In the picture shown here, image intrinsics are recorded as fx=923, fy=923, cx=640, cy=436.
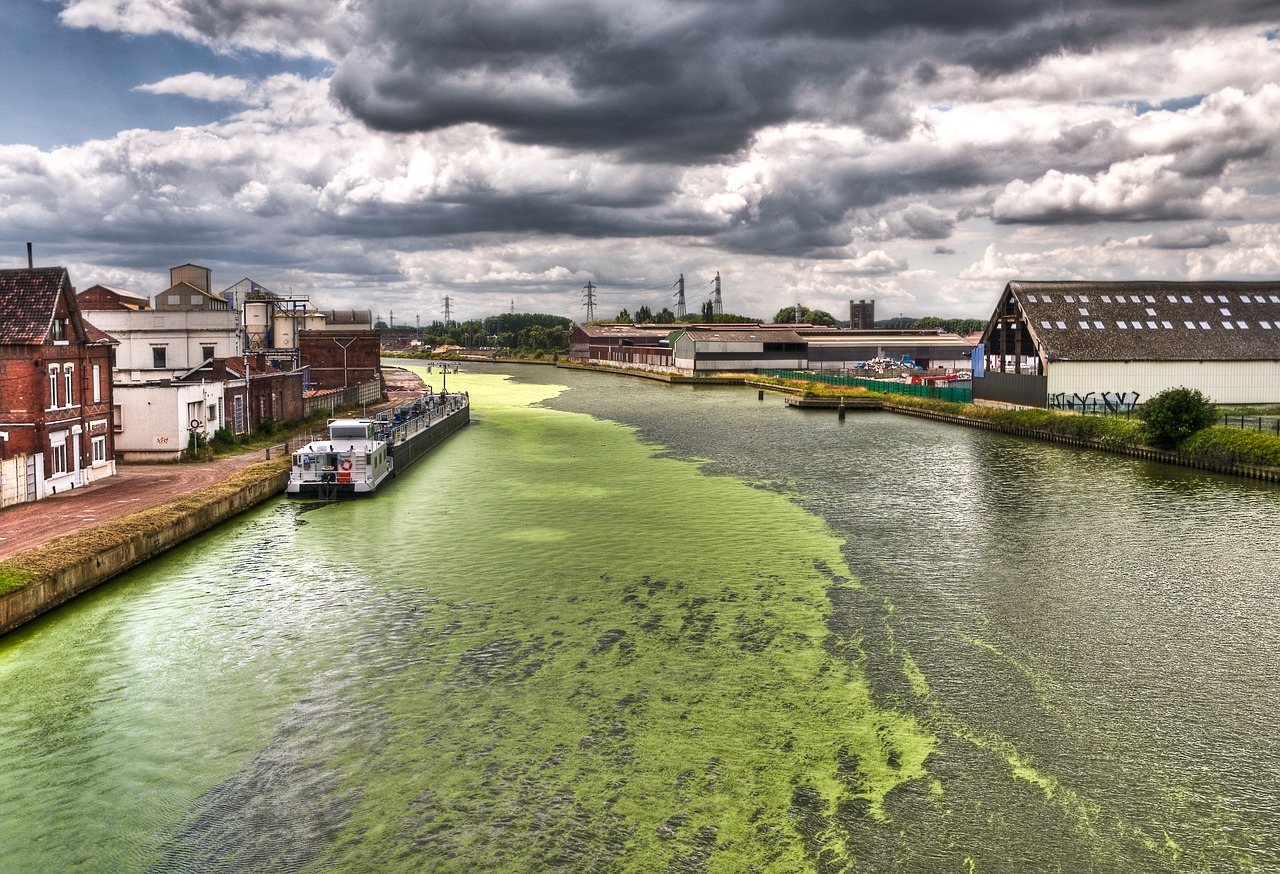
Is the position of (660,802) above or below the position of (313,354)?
below

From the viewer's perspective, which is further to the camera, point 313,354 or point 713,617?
point 313,354

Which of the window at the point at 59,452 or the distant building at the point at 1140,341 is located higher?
the distant building at the point at 1140,341

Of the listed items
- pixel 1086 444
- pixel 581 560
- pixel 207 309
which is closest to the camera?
pixel 581 560

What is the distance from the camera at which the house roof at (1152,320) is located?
2458 inches

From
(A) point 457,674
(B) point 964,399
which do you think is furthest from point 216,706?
(B) point 964,399

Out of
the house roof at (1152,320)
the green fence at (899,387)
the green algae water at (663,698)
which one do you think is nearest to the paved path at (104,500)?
the green algae water at (663,698)

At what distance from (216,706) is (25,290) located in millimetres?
25297

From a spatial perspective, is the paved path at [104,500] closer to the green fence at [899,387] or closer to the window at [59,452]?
the window at [59,452]

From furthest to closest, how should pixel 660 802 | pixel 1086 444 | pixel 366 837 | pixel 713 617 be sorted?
pixel 1086 444, pixel 713 617, pixel 660 802, pixel 366 837

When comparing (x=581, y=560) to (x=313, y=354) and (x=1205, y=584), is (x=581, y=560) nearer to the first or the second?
(x=1205, y=584)

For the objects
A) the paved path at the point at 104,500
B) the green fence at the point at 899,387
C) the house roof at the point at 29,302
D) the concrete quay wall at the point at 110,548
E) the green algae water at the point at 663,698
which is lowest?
the green algae water at the point at 663,698

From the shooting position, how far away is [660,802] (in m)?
14.5

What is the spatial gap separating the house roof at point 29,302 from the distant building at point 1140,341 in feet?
185

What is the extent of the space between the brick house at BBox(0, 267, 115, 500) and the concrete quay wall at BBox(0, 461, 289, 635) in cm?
489
